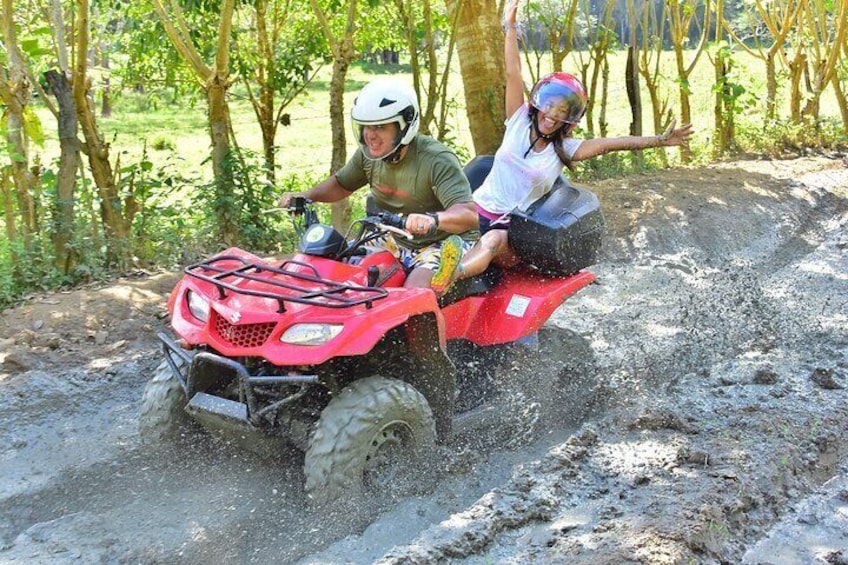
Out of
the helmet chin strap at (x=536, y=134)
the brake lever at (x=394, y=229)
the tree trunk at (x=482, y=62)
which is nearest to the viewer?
the brake lever at (x=394, y=229)

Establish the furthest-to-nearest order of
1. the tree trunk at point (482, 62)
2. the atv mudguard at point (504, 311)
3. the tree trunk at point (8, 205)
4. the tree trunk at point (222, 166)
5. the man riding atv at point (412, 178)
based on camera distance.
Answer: the tree trunk at point (482, 62)
the tree trunk at point (222, 166)
the tree trunk at point (8, 205)
the atv mudguard at point (504, 311)
the man riding atv at point (412, 178)

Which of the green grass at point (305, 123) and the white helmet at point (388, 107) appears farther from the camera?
the green grass at point (305, 123)

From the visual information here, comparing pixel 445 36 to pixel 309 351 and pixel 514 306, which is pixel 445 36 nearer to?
pixel 514 306

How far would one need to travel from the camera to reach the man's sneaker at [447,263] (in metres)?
4.41

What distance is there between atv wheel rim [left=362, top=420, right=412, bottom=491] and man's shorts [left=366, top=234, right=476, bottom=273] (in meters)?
0.85

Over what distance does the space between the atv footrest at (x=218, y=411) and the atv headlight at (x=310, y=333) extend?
1.14 ft

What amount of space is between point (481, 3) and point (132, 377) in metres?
4.98

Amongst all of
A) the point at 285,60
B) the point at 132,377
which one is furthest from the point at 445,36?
the point at 132,377

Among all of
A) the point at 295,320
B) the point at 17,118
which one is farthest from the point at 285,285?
the point at 17,118

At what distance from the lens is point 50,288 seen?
6.70 metres

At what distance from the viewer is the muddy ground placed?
3.78 m

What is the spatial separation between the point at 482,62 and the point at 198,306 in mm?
5490

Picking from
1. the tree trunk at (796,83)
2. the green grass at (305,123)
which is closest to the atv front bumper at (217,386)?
the green grass at (305,123)

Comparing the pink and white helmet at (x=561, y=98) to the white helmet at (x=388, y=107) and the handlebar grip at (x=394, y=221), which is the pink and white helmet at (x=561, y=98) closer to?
the white helmet at (x=388, y=107)
